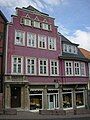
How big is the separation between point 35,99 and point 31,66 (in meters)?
4.43

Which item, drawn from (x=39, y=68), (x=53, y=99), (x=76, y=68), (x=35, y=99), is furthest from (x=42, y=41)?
(x=53, y=99)

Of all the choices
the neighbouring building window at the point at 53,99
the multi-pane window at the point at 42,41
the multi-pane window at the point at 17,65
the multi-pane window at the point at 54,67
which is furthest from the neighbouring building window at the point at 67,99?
the multi-pane window at the point at 17,65

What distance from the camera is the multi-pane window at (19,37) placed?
2861cm

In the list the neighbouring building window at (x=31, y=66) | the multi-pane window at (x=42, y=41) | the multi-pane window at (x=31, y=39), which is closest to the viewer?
the neighbouring building window at (x=31, y=66)

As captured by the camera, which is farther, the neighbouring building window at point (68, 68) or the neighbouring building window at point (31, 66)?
the neighbouring building window at point (68, 68)

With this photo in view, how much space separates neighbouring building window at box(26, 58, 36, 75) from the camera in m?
28.7

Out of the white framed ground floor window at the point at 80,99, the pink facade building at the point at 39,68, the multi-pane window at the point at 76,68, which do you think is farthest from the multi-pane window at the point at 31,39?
the white framed ground floor window at the point at 80,99

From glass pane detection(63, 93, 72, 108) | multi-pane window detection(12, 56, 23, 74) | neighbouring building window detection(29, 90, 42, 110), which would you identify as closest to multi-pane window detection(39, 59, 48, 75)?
neighbouring building window detection(29, 90, 42, 110)

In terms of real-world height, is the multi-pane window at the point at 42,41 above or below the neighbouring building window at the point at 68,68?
above

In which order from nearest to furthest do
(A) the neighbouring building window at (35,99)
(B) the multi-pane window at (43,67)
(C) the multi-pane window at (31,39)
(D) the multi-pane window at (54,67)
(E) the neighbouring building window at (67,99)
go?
(A) the neighbouring building window at (35,99)
(C) the multi-pane window at (31,39)
(B) the multi-pane window at (43,67)
(D) the multi-pane window at (54,67)
(E) the neighbouring building window at (67,99)

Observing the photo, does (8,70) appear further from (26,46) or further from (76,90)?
(76,90)

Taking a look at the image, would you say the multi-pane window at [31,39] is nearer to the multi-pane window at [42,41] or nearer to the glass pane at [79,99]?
the multi-pane window at [42,41]

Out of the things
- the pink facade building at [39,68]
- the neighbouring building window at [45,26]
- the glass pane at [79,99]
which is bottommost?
the glass pane at [79,99]

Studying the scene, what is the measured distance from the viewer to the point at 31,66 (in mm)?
29047
